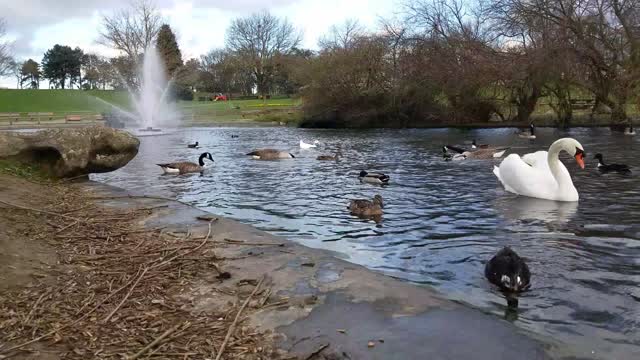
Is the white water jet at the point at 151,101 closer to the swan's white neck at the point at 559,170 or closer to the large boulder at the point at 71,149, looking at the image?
the large boulder at the point at 71,149

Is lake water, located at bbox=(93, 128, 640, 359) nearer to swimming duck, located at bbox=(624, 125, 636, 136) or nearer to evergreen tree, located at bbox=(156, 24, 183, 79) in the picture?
swimming duck, located at bbox=(624, 125, 636, 136)

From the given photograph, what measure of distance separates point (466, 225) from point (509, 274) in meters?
3.82

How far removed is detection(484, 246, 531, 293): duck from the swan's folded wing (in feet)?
21.4

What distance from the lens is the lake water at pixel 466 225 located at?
581cm

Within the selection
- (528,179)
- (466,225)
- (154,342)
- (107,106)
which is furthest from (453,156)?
(107,106)

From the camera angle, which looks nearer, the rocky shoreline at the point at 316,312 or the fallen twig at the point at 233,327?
the fallen twig at the point at 233,327

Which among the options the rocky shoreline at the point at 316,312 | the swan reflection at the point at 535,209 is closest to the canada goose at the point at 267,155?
the swan reflection at the point at 535,209

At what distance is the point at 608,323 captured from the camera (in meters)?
5.38

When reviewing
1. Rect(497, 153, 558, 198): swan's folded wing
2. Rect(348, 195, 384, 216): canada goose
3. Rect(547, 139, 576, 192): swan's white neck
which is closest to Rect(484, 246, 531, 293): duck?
Rect(348, 195, 384, 216): canada goose

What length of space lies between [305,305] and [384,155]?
1976 centimetres

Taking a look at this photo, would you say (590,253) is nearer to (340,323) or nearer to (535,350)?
(535,350)

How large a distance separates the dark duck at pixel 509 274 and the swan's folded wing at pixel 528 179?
6.52 metres

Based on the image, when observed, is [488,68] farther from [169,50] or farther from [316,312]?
[169,50]

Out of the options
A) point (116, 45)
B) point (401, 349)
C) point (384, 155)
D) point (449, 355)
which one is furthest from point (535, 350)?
point (116, 45)
